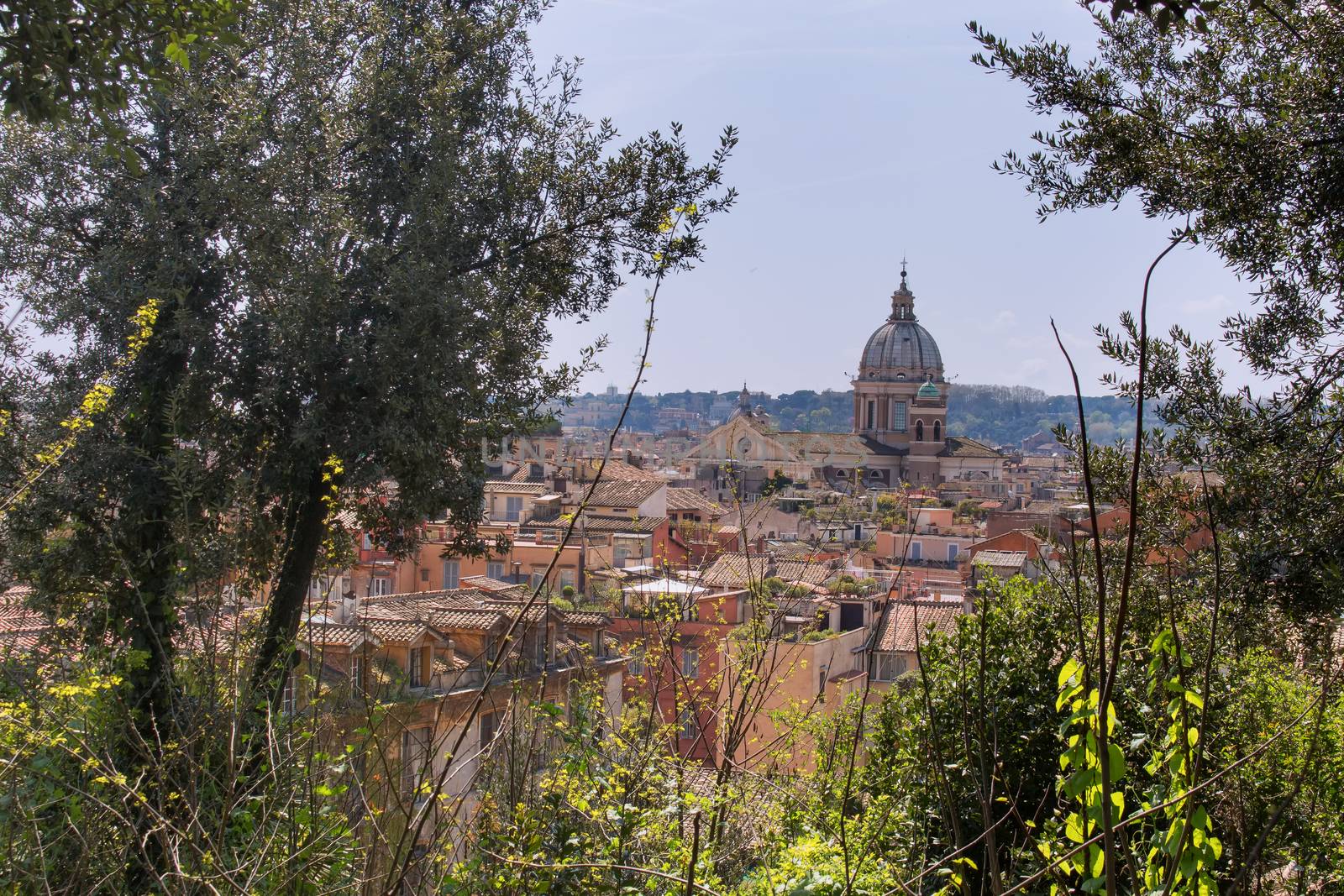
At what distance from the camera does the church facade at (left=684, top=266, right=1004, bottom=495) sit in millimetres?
68750

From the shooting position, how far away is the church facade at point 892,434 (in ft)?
226

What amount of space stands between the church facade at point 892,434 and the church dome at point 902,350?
2.2 inches

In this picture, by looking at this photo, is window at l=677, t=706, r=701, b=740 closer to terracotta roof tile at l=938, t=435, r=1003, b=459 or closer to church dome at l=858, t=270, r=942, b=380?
terracotta roof tile at l=938, t=435, r=1003, b=459

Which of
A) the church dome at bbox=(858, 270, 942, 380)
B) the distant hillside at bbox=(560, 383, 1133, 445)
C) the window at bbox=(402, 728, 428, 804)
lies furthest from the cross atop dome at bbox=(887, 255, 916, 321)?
the window at bbox=(402, 728, 428, 804)

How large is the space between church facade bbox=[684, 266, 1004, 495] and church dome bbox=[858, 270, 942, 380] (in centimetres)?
6

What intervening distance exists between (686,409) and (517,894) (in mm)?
147214

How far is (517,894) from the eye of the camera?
2.54 meters

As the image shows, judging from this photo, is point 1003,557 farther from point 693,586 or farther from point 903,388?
point 903,388

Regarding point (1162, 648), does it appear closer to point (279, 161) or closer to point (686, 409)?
point (279, 161)

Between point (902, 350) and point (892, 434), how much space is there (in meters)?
6.30

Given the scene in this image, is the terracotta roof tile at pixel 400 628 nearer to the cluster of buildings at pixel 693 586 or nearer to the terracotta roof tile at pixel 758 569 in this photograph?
the cluster of buildings at pixel 693 586

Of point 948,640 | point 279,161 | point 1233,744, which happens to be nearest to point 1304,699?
point 1233,744

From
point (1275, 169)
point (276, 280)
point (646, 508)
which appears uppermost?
point (1275, 169)

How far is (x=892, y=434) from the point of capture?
258 ft
